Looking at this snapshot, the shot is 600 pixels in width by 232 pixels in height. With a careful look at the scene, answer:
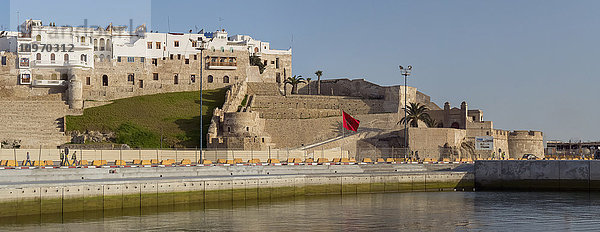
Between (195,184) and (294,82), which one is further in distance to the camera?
(294,82)

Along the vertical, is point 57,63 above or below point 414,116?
above

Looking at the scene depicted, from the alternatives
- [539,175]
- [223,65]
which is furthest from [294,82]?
[539,175]

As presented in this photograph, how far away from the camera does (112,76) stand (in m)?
93.5

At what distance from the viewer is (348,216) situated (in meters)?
35.5

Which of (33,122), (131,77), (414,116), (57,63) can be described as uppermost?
(57,63)

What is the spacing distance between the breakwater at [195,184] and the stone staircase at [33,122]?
3547cm

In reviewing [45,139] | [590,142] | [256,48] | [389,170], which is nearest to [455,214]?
[389,170]

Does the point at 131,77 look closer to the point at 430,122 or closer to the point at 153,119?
the point at 153,119

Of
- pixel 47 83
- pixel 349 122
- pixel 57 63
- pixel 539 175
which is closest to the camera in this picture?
pixel 539 175

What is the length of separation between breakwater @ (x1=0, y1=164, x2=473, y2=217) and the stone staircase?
35.5 meters

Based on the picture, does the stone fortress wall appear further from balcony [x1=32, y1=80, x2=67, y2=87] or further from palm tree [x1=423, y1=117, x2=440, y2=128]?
balcony [x1=32, y1=80, x2=67, y2=87]

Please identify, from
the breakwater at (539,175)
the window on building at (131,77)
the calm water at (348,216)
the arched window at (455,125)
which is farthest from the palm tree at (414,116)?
the calm water at (348,216)

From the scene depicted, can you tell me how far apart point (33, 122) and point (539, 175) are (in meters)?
52.3

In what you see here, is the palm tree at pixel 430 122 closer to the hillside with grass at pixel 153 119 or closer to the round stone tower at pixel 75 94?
the hillside with grass at pixel 153 119
